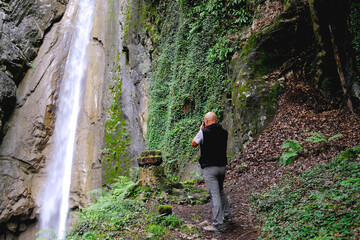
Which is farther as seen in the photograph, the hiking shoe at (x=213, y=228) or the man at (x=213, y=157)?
the man at (x=213, y=157)

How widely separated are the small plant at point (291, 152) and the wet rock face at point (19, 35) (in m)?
16.5

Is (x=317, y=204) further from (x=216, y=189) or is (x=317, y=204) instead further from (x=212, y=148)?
(x=212, y=148)

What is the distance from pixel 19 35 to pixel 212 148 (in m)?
19.4

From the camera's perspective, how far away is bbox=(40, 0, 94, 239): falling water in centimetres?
1580

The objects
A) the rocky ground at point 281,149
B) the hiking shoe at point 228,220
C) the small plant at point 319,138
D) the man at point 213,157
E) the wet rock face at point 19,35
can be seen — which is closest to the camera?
the man at point 213,157

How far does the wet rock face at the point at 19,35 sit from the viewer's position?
55.7 feet

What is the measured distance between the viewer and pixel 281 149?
780 cm

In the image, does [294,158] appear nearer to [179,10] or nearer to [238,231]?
[238,231]

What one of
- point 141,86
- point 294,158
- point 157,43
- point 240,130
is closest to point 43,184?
point 141,86

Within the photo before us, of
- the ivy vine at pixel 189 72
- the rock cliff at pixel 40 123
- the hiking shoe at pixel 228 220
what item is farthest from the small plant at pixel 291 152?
the rock cliff at pixel 40 123

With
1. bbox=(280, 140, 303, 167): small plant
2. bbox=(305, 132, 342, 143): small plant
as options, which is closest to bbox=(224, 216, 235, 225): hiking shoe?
bbox=(280, 140, 303, 167): small plant

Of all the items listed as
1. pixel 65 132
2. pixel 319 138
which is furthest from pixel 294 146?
pixel 65 132

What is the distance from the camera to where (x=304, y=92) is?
9.13m

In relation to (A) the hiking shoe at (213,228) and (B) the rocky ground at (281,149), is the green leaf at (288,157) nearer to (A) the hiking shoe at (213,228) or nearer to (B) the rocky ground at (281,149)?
(B) the rocky ground at (281,149)
